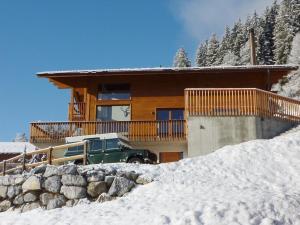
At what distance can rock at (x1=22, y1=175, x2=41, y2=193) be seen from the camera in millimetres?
16156

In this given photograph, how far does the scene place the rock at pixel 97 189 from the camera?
15.2 m

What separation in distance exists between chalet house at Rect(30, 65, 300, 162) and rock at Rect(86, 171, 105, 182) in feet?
23.8

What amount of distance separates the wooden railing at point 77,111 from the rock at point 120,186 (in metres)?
13.7

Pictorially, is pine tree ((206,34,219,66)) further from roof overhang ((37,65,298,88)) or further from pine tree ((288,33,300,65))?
roof overhang ((37,65,298,88))

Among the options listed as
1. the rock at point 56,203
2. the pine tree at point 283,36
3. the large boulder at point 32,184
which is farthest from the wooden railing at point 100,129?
the pine tree at point 283,36

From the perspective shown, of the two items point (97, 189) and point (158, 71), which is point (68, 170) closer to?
point (97, 189)

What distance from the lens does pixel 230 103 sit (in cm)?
2261

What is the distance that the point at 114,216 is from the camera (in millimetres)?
12828

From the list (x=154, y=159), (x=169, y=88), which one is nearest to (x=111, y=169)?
(x=154, y=159)

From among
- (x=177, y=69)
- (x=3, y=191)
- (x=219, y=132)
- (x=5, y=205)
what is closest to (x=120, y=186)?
(x=5, y=205)

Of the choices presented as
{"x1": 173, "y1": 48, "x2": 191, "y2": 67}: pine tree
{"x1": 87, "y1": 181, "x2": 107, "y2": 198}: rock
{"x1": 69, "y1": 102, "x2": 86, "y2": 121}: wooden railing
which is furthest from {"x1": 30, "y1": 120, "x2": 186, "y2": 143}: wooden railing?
{"x1": 173, "y1": 48, "x2": 191, "y2": 67}: pine tree

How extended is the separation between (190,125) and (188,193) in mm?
8514

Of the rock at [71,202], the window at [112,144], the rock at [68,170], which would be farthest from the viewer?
the window at [112,144]

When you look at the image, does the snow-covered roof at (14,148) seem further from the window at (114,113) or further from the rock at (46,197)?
the rock at (46,197)
